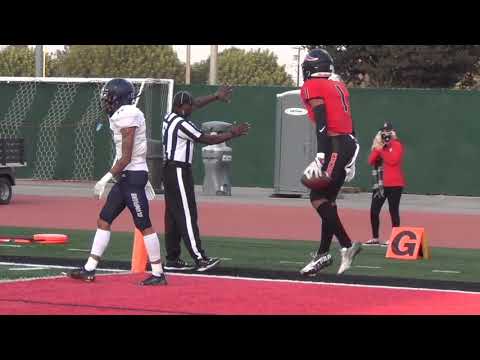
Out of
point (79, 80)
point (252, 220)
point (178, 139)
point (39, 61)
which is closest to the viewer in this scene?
point (178, 139)

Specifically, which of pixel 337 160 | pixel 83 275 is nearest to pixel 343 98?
pixel 337 160

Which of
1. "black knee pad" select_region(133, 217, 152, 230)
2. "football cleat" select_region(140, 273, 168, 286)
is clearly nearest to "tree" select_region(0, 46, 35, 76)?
"black knee pad" select_region(133, 217, 152, 230)

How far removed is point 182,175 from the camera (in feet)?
43.1

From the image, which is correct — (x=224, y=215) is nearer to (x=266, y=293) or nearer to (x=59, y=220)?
(x=59, y=220)

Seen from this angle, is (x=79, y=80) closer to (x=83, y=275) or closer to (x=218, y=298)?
(x=83, y=275)

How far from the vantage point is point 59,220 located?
20.7 metres

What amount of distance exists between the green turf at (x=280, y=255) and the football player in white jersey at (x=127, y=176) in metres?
1.00

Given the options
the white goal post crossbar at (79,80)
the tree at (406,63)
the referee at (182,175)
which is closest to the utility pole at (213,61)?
the tree at (406,63)

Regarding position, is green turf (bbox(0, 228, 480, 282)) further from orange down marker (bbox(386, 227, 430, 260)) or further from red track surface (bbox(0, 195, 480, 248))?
red track surface (bbox(0, 195, 480, 248))

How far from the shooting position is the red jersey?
12.3 meters

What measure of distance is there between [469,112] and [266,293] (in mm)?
19570

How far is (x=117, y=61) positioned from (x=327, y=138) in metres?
69.5

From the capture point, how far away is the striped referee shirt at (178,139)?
1302 cm

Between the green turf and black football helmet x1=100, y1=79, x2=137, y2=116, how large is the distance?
197cm
